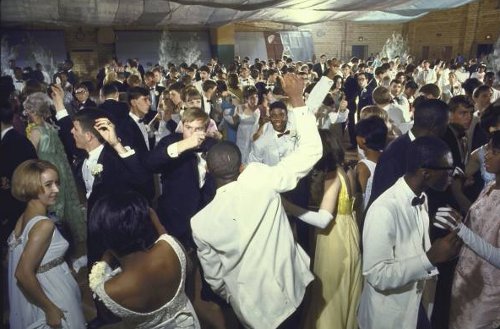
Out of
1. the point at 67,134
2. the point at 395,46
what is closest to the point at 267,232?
the point at 67,134

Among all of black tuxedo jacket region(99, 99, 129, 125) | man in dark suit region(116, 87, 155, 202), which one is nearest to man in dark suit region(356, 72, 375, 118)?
man in dark suit region(116, 87, 155, 202)

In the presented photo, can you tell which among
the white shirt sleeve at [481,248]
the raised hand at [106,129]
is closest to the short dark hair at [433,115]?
the white shirt sleeve at [481,248]

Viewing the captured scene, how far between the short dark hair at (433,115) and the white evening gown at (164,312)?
207 cm

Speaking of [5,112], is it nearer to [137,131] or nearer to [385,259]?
[137,131]

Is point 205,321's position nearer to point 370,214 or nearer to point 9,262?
point 9,262

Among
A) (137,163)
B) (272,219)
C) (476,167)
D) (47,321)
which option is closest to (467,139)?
(476,167)

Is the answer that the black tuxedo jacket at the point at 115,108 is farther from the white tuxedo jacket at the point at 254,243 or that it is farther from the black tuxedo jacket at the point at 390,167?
the black tuxedo jacket at the point at 390,167

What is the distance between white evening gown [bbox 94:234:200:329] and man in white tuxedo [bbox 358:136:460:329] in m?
0.94

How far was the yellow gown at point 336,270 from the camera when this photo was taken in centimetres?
248

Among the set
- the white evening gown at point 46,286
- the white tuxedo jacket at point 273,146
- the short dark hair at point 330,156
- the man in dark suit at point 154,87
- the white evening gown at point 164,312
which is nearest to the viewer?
the white evening gown at point 164,312

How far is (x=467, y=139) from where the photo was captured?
13.6 ft

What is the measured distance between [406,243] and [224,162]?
1044mm

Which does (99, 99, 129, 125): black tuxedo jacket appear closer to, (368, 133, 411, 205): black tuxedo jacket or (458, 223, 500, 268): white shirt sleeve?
(368, 133, 411, 205): black tuxedo jacket

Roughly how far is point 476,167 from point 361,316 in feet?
5.69
